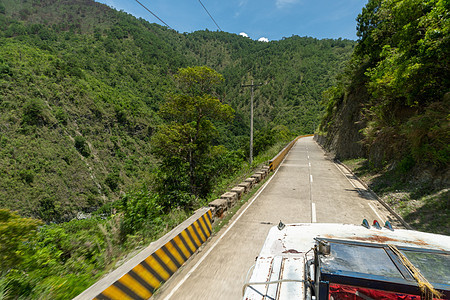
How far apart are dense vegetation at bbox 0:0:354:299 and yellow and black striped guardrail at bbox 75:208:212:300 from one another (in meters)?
0.57

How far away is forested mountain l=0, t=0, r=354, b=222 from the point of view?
61.1m

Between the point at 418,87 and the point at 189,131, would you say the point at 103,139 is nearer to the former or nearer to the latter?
the point at 189,131

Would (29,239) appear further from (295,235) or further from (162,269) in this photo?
(295,235)

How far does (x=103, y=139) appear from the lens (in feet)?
300

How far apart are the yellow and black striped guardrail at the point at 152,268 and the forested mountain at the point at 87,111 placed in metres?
11.7

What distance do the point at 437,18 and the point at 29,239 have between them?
13745mm

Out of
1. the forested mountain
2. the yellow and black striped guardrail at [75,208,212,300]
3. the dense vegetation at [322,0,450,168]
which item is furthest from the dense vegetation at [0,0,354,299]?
the dense vegetation at [322,0,450,168]

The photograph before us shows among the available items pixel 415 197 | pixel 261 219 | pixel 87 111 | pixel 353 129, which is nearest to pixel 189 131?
pixel 261 219

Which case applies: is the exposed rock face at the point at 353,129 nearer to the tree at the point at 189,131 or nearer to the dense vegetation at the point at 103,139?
the dense vegetation at the point at 103,139

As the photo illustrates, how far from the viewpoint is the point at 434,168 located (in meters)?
10.1

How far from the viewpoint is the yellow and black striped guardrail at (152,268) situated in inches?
145

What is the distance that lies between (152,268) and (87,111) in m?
104

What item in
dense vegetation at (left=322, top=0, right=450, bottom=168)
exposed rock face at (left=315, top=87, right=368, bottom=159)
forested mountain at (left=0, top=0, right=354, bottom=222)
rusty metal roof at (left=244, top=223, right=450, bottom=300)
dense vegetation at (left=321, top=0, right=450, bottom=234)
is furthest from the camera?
forested mountain at (left=0, top=0, right=354, bottom=222)

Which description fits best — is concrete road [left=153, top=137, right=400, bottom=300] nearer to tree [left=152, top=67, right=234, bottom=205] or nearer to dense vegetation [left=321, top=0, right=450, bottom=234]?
dense vegetation [left=321, top=0, right=450, bottom=234]
